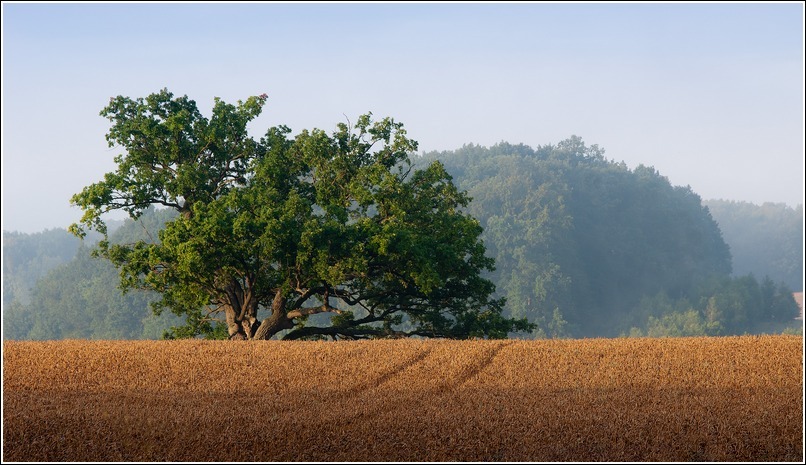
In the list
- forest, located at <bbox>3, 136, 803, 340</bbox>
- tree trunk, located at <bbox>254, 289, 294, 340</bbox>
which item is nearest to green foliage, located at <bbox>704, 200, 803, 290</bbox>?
forest, located at <bbox>3, 136, 803, 340</bbox>

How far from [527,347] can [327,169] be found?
1131 cm

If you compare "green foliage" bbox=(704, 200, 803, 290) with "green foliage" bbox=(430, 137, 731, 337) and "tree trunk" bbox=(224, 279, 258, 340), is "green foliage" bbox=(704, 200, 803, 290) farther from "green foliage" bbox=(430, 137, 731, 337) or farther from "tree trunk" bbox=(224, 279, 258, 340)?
"tree trunk" bbox=(224, 279, 258, 340)

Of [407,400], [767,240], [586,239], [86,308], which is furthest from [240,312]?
[767,240]

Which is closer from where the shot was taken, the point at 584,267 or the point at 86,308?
the point at 86,308

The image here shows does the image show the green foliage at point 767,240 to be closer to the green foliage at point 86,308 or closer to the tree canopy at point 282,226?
the green foliage at point 86,308

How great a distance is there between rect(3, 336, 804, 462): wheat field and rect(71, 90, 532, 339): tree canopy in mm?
5204

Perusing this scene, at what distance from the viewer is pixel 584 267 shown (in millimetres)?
113875

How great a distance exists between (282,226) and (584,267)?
3627 inches

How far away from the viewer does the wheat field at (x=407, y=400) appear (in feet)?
38.6

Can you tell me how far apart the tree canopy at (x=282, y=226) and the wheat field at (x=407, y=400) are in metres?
5.20

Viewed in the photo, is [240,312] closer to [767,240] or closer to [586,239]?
[586,239]

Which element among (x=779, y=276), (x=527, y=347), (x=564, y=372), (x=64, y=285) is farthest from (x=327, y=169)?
(x=779, y=276)

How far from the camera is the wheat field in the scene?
11.8m

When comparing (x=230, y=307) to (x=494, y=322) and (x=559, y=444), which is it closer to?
(x=494, y=322)
